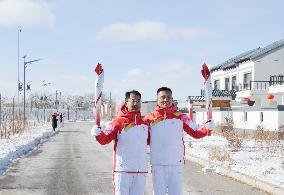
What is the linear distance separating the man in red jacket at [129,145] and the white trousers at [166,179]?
279 millimetres

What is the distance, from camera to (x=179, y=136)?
603 centimetres

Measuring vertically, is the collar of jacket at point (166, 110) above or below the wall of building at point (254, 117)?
above

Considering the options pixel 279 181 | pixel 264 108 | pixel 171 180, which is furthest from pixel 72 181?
pixel 264 108

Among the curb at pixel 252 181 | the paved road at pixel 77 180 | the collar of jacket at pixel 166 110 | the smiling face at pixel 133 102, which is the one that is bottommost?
the paved road at pixel 77 180

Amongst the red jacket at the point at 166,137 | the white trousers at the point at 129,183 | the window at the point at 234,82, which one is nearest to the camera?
the white trousers at the point at 129,183

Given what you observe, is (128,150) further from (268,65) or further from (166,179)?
(268,65)

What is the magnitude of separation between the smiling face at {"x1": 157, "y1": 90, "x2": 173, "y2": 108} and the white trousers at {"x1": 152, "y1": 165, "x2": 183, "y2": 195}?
0.78 metres

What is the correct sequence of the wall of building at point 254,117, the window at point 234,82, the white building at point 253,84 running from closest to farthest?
the wall of building at point 254,117, the white building at point 253,84, the window at point 234,82

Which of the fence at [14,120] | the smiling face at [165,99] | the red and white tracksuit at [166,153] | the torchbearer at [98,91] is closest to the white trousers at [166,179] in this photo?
the red and white tracksuit at [166,153]

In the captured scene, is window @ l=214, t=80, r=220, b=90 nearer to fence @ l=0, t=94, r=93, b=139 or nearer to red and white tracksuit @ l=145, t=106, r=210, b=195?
fence @ l=0, t=94, r=93, b=139

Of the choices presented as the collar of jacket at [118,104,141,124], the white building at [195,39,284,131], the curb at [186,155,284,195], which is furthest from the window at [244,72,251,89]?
the collar of jacket at [118,104,141,124]

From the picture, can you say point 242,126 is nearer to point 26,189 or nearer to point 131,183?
point 26,189

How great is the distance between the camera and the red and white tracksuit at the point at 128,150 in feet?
18.4

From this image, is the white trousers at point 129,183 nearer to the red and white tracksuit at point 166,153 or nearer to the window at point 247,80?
the red and white tracksuit at point 166,153
